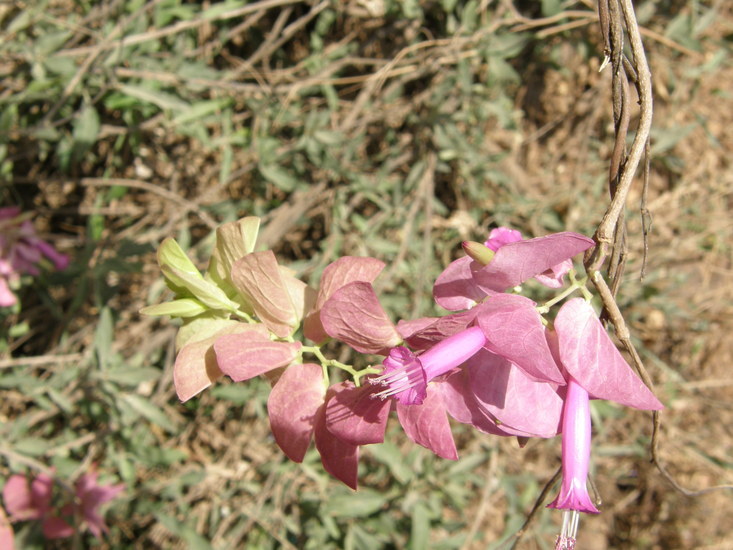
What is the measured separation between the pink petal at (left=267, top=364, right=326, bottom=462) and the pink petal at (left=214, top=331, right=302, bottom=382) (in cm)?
2

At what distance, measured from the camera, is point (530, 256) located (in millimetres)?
584

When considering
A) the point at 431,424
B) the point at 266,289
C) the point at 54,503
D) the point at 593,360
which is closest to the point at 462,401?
the point at 431,424

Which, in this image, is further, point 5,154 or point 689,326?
point 689,326

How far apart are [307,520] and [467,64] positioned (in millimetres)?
1401

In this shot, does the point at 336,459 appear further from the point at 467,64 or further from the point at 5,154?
the point at 5,154

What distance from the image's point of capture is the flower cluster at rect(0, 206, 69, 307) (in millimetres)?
1632

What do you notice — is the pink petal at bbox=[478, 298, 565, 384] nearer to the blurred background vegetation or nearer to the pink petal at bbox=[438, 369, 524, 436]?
the pink petal at bbox=[438, 369, 524, 436]

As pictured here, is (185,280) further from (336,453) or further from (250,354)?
(336,453)

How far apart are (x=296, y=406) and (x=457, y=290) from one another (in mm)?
218

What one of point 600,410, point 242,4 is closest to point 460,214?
point 600,410

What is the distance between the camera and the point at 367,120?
1.91 m

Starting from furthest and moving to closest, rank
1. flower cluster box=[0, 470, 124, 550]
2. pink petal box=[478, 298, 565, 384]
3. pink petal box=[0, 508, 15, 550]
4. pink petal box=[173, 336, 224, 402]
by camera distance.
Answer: flower cluster box=[0, 470, 124, 550]
pink petal box=[0, 508, 15, 550]
pink petal box=[173, 336, 224, 402]
pink petal box=[478, 298, 565, 384]

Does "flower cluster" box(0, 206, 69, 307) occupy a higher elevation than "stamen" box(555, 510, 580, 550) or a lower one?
lower

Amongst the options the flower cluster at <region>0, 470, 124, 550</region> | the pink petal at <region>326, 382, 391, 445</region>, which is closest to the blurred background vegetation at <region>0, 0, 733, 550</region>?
the flower cluster at <region>0, 470, 124, 550</region>
